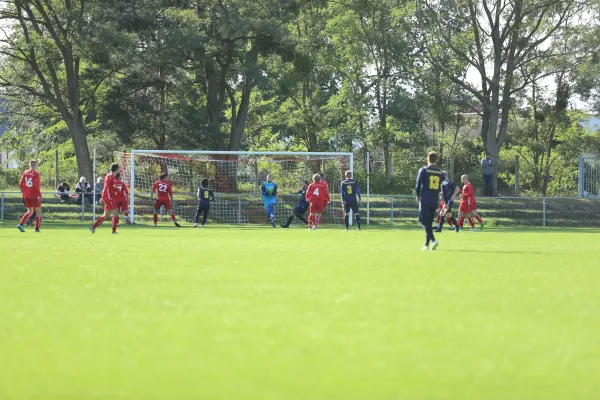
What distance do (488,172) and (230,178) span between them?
1216 cm

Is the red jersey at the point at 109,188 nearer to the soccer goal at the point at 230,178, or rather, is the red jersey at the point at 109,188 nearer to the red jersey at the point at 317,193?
the red jersey at the point at 317,193

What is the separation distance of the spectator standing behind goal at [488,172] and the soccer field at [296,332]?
28.8m

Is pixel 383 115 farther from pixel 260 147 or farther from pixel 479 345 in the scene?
pixel 479 345

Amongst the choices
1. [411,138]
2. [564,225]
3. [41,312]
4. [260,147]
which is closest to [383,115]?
[411,138]

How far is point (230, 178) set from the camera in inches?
1582

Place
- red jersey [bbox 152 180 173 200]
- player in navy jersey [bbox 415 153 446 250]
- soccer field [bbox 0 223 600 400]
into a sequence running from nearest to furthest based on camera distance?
soccer field [bbox 0 223 600 400] → player in navy jersey [bbox 415 153 446 250] → red jersey [bbox 152 180 173 200]

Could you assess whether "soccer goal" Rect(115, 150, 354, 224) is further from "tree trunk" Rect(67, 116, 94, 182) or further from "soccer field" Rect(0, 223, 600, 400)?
"soccer field" Rect(0, 223, 600, 400)

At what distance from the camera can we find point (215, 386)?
15.7 feet

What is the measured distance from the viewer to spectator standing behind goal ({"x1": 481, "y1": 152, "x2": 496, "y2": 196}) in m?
40.8

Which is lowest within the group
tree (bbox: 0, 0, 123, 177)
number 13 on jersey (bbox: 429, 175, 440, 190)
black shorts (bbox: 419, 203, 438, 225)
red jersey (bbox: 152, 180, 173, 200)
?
black shorts (bbox: 419, 203, 438, 225)

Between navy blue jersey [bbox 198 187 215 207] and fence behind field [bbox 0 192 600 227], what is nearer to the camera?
navy blue jersey [bbox 198 187 215 207]

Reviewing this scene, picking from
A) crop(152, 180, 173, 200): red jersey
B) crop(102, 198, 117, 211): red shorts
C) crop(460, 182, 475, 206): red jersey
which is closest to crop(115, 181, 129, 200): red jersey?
crop(102, 198, 117, 211): red shorts

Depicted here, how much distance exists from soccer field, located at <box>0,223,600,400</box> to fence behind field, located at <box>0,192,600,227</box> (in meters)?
26.0

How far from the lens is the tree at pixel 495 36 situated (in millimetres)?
43594
